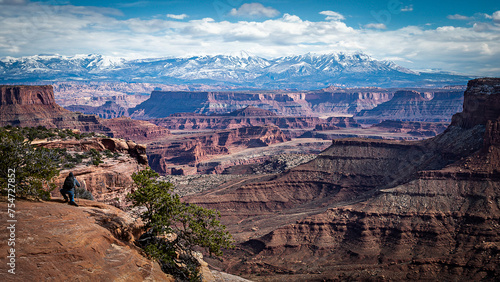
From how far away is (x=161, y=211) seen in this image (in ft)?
97.0

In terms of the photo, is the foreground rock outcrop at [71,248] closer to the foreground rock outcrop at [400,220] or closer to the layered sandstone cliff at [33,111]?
the foreground rock outcrop at [400,220]

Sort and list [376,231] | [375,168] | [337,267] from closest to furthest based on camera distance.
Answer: [337,267] → [376,231] → [375,168]

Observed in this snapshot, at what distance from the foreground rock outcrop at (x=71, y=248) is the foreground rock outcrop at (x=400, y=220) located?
38.0 metres

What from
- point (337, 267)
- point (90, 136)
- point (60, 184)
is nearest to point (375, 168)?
point (337, 267)

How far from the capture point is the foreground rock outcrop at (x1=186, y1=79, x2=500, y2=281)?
58031 millimetres

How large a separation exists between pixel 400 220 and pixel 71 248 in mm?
58020

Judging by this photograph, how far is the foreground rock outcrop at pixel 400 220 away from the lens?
58031 millimetres

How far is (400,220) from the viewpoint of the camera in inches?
2672

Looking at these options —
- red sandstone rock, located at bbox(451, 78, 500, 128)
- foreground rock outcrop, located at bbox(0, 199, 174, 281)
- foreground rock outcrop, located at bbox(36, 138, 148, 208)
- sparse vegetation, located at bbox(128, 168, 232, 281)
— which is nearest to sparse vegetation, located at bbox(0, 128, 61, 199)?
foreground rock outcrop, located at bbox(0, 199, 174, 281)

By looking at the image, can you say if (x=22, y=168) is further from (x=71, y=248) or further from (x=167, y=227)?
(x=167, y=227)

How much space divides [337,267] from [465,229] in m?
20.7

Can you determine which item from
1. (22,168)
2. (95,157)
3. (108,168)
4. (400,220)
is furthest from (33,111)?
(22,168)

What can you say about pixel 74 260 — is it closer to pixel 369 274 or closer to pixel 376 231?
pixel 369 274

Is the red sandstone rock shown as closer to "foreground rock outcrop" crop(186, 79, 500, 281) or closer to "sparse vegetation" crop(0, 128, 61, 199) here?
"foreground rock outcrop" crop(186, 79, 500, 281)
